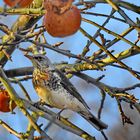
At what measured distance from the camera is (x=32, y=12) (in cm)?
191

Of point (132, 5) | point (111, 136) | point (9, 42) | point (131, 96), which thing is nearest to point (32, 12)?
point (9, 42)

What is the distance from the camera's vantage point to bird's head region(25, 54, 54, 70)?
257 cm

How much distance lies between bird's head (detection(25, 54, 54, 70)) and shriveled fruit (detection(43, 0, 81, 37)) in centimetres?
78

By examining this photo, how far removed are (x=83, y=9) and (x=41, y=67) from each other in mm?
541

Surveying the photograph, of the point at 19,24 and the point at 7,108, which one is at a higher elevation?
the point at 19,24

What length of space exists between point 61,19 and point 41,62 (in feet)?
2.98

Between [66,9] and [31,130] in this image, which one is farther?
[31,130]

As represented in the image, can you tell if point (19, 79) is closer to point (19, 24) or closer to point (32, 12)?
point (19, 24)

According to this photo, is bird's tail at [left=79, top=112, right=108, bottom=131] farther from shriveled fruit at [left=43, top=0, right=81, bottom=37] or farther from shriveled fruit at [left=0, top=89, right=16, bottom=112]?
shriveled fruit at [left=43, top=0, right=81, bottom=37]

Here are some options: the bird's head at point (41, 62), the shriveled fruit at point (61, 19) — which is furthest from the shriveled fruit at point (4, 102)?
the shriveled fruit at point (61, 19)

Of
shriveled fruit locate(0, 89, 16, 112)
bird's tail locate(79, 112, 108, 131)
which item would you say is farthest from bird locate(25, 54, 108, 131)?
shriveled fruit locate(0, 89, 16, 112)

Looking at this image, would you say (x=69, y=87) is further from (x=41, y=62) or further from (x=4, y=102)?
(x=4, y=102)

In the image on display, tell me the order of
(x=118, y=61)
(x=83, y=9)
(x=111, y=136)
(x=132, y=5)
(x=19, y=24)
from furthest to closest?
(x=111, y=136) → (x=19, y=24) → (x=83, y=9) → (x=118, y=61) → (x=132, y=5)

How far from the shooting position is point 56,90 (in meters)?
2.53
